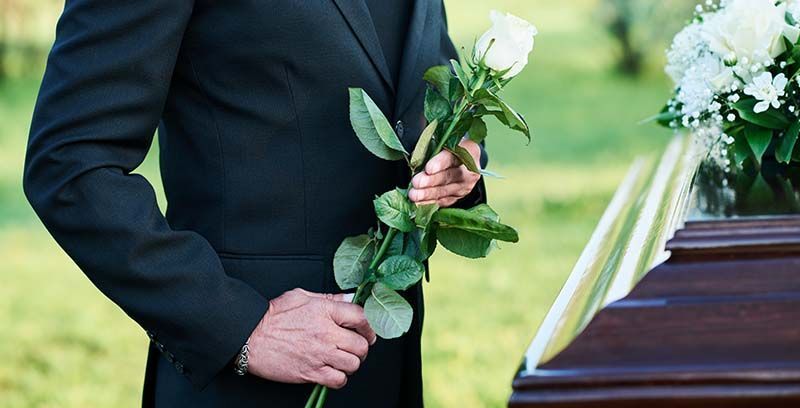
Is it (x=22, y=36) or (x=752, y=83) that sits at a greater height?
(x=752, y=83)

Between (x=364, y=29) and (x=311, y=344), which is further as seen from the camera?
(x=364, y=29)

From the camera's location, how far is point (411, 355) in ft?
7.32

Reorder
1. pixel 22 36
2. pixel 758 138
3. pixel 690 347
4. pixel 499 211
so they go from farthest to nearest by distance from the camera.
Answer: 1. pixel 22 36
2. pixel 499 211
3. pixel 758 138
4. pixel 690 347

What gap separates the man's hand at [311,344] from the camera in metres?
1.83

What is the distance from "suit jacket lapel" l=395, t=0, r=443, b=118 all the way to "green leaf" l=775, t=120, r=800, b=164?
61 cm

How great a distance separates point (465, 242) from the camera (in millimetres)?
1847

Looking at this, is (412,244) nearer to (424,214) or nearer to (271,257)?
(424,214)

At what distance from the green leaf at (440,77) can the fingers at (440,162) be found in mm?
99

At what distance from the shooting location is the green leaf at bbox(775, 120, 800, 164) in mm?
1877

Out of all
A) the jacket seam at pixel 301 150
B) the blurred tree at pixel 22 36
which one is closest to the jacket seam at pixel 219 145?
the jacket seam at pixel 301 150

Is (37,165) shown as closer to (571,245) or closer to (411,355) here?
(411,355)

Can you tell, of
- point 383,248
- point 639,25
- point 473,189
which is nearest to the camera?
point 383,248

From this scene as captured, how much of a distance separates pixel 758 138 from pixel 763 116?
4cm

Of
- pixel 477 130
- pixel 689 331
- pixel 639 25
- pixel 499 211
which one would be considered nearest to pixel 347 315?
pixel 477 130
